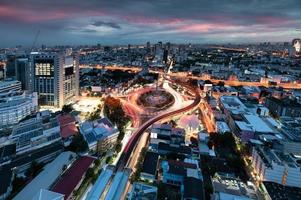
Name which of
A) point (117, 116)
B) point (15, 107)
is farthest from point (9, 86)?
point (117, 116)

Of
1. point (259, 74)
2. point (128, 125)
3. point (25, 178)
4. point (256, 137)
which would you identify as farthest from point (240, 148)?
point (259, 74)

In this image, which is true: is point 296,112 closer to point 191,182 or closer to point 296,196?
point 296,196

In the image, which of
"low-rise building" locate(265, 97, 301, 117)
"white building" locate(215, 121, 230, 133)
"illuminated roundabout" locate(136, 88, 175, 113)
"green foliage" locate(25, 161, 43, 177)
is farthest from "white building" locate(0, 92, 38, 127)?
"low-rise building" locate(265, 97, 301, 117)

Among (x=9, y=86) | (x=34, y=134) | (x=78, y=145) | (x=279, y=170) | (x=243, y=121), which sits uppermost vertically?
(x=9, y=86)

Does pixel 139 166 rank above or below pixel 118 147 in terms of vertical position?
below

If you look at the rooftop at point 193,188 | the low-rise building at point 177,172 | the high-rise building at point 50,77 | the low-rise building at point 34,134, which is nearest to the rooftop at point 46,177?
the low-rise building at point 34,134

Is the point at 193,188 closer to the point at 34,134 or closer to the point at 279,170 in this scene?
the point at 279,170

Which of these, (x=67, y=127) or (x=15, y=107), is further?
(x=15, y=107)
